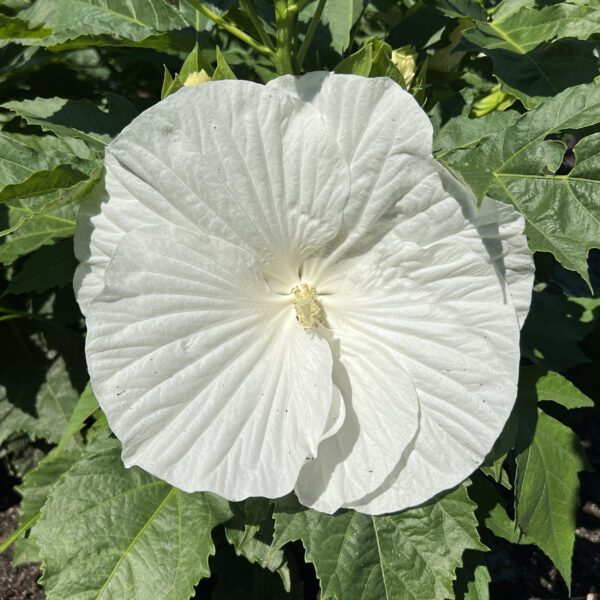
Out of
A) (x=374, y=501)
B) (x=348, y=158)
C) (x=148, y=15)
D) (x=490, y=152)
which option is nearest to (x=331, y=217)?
(x=348, y=158)

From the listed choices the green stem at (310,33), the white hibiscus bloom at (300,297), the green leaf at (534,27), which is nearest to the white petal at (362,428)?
the white hibiscus bloom at (300,297)

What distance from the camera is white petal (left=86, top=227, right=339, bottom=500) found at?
106 centimetres

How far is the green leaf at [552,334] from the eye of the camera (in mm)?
1648

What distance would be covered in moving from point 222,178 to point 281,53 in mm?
335

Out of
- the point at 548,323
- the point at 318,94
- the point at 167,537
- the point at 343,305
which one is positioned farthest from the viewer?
the point at 548,323

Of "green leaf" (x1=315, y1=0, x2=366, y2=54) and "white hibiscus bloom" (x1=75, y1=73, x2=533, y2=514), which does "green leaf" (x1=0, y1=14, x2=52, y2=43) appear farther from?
"green leaf" (x1=315, y1=0, x2=366, y2=54)

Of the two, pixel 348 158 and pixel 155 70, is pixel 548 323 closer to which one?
pixel 348 158

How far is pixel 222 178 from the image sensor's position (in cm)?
106

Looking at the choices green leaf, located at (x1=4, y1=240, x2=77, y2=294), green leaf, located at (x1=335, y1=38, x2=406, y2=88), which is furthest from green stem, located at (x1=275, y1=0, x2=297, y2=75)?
green leaf, located at (x1=4, y1=240, x2=77, y2=294)

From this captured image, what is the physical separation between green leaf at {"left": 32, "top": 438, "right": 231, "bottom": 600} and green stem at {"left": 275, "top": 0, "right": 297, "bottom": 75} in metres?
0.76

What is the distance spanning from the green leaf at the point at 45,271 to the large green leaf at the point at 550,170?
29.4 inches

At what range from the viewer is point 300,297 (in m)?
1.17

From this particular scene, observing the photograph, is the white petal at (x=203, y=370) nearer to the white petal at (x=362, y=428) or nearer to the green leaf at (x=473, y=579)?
the white petal at (x=362, y=428)

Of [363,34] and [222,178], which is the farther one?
[363,34]
